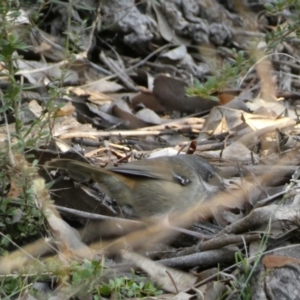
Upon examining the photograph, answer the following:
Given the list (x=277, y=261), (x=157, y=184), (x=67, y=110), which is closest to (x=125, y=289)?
(x=277, y=261)

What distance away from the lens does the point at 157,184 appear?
17.8 ft

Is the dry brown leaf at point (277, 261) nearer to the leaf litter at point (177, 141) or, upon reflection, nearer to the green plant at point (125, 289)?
the leaf litter at point (177, 141)

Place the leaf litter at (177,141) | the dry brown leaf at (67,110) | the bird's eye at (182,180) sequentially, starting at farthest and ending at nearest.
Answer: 1. the dry brown leaf at (67,110)
2. the bird's eye at (182,180)
3. the leaf litter at (177,141)

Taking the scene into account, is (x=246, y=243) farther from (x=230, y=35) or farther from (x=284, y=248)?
(x=230, y=35)

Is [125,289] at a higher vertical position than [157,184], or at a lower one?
higher

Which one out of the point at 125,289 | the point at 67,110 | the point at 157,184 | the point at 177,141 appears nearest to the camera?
the point at 125,289

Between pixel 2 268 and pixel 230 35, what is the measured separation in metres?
5.37

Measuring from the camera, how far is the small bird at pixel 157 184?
5344 millimetres

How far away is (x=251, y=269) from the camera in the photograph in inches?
161

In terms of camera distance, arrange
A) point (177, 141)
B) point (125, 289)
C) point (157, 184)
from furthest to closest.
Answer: point (177, 141)
point (157, 184)
point (125, 289)

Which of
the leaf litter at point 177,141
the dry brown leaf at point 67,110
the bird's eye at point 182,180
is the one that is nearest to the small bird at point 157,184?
the bird's eye at point 182,180

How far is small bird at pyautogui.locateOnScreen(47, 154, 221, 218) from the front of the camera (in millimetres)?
5344

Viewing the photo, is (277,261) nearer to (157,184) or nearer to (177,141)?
(157,184)

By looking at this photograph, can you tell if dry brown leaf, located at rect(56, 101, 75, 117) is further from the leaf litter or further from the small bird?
the small bird
